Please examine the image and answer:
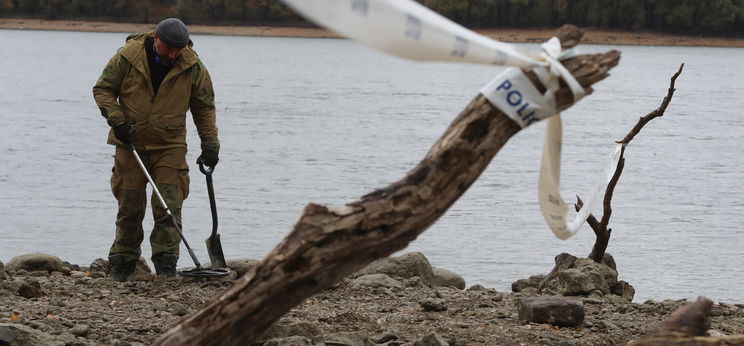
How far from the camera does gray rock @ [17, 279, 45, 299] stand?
27.9 feet

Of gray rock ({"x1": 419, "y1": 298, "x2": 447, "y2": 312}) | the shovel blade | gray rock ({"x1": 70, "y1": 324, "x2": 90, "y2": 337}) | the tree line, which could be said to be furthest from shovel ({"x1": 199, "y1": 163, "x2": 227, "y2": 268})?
the tree line

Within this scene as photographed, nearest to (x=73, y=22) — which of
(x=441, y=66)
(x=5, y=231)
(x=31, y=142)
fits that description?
(x=441, y=66)

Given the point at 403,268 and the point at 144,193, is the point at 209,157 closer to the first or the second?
the point at 144,193

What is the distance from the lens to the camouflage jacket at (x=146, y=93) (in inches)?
361

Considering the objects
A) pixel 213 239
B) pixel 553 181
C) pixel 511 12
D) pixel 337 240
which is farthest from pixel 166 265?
pixel 511 12

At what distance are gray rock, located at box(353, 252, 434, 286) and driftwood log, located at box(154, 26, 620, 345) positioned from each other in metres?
→ 5.47

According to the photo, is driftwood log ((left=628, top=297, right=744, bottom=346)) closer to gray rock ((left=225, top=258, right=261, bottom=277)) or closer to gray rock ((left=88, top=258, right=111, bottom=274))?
gray rock ((left=225, top=258, right=261, bottom=277))

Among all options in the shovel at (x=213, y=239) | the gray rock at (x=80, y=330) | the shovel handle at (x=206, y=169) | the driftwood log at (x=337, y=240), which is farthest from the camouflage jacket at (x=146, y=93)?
the driftwood log at (x=337, y=240)

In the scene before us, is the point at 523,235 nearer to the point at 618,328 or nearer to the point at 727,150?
the point at 618,328

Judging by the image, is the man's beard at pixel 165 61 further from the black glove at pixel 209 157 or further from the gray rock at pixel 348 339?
the gray rock at pixel 348 339

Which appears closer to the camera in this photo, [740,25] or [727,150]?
[727,150]

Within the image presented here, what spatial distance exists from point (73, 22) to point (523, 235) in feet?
264

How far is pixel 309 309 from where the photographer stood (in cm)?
831

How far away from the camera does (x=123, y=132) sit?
9062 millimetres
